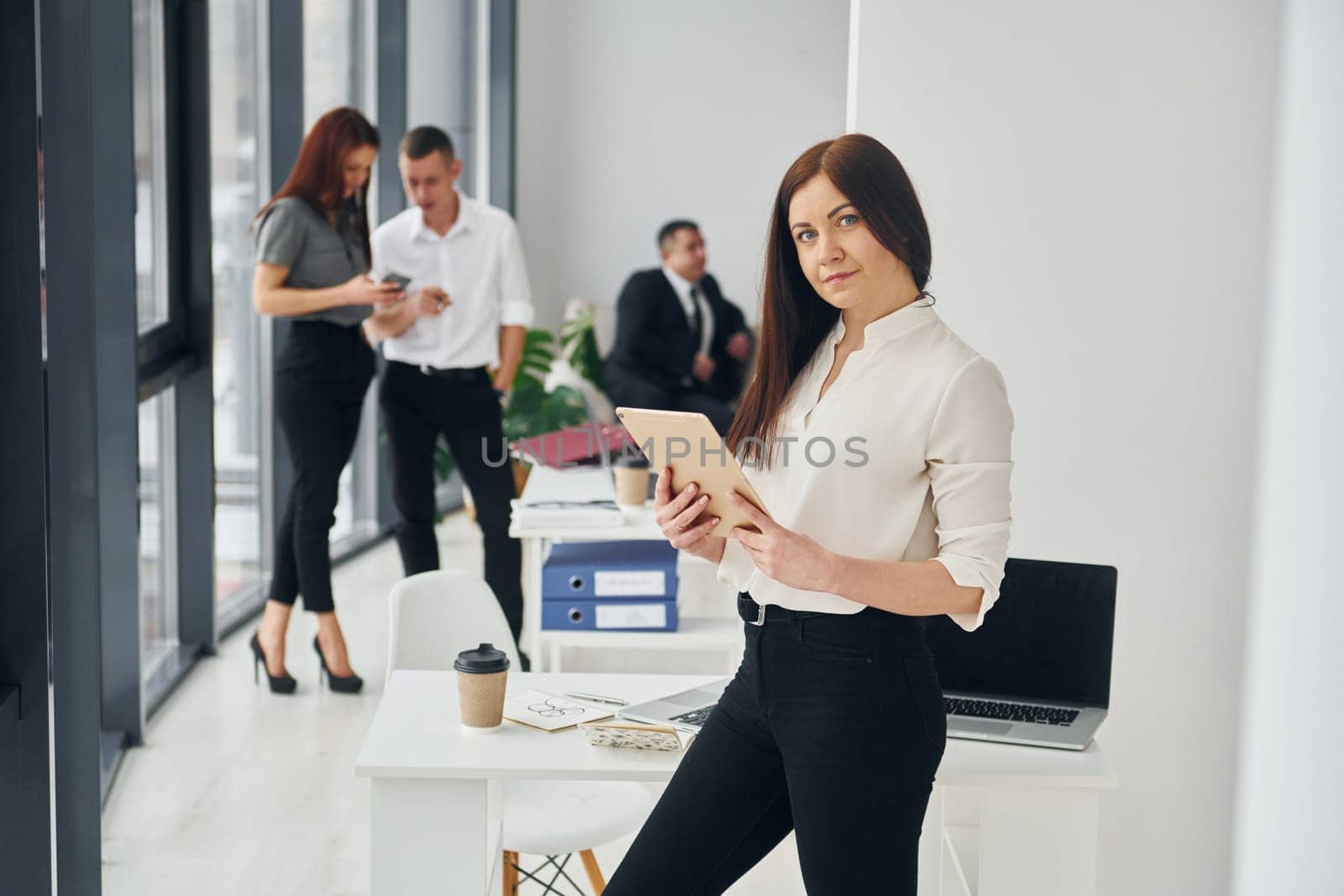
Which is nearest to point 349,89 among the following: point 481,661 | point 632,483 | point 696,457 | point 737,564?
point 632,483

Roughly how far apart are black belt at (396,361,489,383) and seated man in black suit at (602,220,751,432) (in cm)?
255

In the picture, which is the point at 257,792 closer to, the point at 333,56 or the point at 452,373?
the point at 452,373

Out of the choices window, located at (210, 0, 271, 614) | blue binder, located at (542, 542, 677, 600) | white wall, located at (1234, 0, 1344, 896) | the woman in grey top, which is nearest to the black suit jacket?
window, located at (210, 0, 271, 614)

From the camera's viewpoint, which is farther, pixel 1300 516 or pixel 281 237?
pixel 281 237

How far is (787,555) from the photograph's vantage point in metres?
1.72

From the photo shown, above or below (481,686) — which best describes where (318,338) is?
above

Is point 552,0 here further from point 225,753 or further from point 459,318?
point 225,753

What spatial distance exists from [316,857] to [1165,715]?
193 centimetres

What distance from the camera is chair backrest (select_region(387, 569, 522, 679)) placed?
2.77m

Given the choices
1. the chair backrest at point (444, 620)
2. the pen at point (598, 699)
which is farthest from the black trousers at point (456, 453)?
the pen at point (598, 699)

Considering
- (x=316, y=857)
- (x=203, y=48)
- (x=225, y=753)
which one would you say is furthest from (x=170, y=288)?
(x=316, y=857)

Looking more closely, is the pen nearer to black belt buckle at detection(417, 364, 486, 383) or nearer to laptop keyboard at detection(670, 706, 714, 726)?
laptop keyboard at detection(670, 706, 714, 726)

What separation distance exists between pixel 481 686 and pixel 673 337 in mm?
5316

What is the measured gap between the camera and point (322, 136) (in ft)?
13.6
